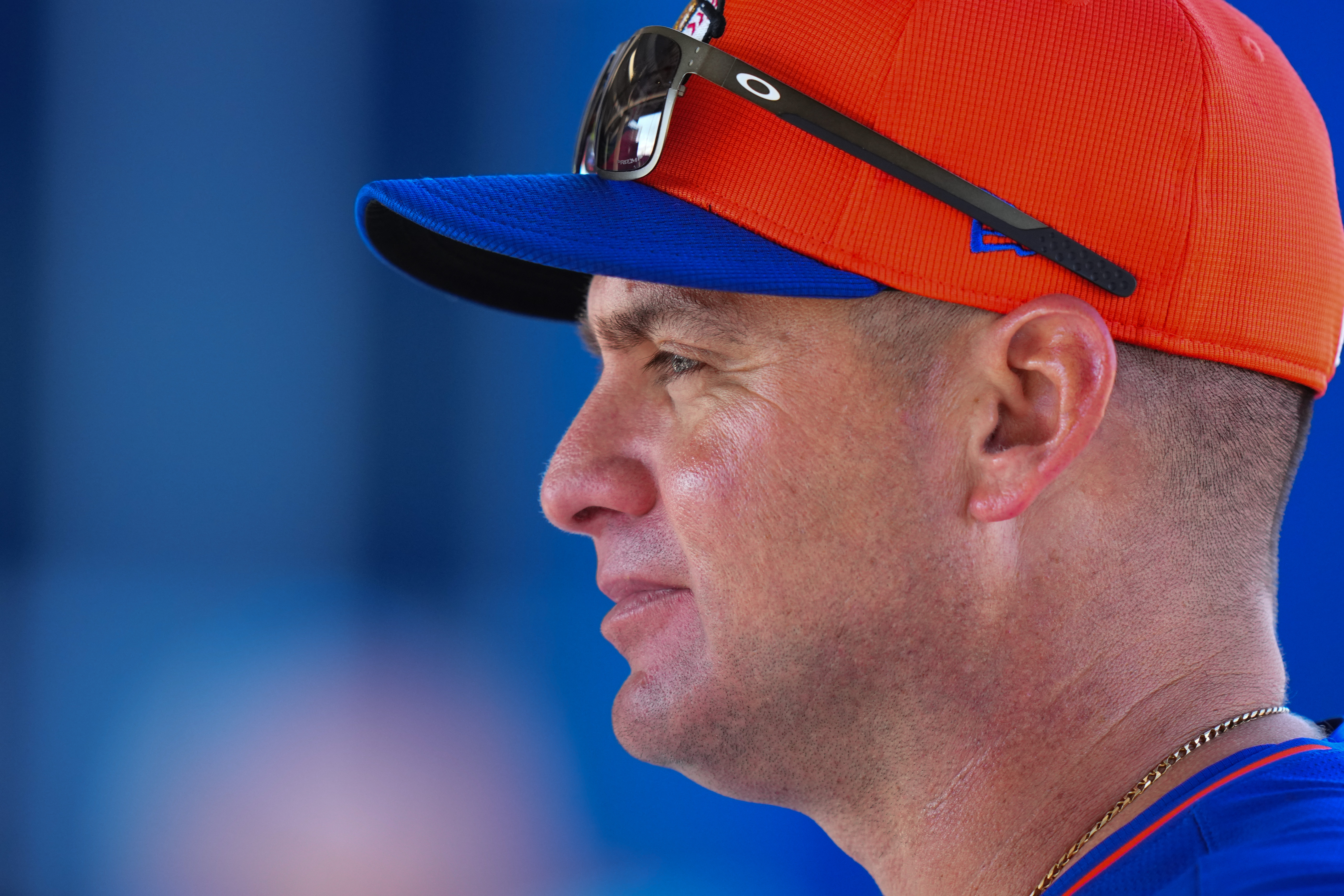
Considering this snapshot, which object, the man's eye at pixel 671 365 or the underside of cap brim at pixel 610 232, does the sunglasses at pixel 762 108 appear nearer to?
the underside of cap brim at pixel 610 232

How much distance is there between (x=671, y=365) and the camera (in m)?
0.94

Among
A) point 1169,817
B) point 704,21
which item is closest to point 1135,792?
point 1169,817

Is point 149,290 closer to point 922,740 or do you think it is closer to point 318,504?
point 318,504

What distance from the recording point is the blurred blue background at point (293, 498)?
6.35 feet

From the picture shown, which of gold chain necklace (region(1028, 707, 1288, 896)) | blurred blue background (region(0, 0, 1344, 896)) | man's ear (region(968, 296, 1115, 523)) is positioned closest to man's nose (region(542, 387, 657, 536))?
man's ear (region(968, 296, 1115, 523))

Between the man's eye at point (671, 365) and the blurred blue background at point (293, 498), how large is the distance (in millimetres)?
1125

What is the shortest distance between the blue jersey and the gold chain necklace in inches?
0.9

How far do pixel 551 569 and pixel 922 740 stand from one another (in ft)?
4.15

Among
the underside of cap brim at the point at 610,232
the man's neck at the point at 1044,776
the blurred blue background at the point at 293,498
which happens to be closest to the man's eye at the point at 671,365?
the underside of cap brim at the point at 610,232

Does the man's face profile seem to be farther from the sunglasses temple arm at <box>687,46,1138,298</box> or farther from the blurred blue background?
the blurred blue background

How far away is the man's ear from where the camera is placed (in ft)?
2.63

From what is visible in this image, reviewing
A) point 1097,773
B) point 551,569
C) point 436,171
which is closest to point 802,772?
point 1097,773

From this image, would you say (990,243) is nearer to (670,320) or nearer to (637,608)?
(670,320)

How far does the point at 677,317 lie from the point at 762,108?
18 centimetres
